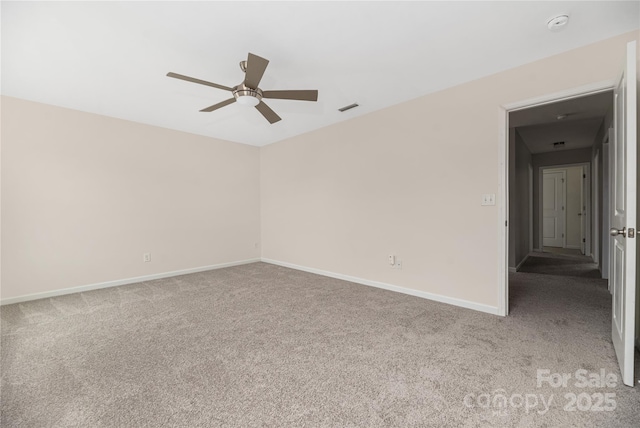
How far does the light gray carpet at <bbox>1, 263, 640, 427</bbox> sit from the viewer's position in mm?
1366

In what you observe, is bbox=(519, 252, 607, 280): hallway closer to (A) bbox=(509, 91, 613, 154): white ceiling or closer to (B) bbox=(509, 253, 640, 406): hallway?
(B) bbox=(509, 253, 640, 406): hallway

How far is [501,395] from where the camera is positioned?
1484 mm

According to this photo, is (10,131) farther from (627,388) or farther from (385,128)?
(627,388)

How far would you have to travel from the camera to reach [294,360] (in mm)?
1857

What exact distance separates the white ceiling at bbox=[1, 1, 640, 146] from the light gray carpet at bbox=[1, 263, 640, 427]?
2408mm

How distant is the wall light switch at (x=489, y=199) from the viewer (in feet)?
8.64

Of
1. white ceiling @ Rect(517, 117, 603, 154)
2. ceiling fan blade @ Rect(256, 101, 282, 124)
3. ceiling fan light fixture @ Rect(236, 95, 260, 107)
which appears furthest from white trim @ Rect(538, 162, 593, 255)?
ceiling fan light fixture @ Rect(236, 95, 260, 107)

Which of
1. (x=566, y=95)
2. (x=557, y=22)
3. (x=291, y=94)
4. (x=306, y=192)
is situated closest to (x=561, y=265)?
(x=566, y=95)

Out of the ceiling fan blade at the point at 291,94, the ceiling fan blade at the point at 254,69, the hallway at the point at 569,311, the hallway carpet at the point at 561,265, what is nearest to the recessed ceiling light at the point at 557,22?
the ceiling fan blade at the point at 291,94

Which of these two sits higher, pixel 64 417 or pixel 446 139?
pixel 446 139

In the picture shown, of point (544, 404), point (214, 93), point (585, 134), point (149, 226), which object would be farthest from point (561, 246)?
point (149, 226)

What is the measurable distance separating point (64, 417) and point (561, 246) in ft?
31.7

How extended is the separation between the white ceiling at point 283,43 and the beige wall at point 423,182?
210mm

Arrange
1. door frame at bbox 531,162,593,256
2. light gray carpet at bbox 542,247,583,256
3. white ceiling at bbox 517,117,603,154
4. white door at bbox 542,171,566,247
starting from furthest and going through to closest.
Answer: white door at bbox 542,171,566,247 < light gray carpet at bbox 542,247,583,256 < door frame at bbox 531,162,593,256 < white ceiling at bbox 517,117,603,154
